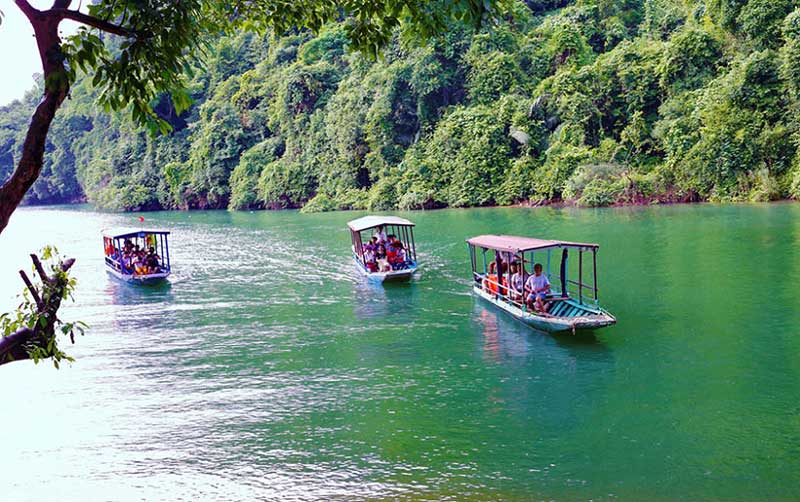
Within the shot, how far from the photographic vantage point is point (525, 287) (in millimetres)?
14336

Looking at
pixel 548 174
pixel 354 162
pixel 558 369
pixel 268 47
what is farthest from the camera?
pixel 268 47

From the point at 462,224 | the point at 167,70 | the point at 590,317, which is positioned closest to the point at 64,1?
the point at 167,70

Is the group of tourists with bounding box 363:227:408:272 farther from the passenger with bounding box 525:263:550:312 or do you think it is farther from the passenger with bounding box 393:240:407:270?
the passenger with bounding box 525:263:550:312

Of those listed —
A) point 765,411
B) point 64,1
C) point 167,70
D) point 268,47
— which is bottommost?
point 765,411

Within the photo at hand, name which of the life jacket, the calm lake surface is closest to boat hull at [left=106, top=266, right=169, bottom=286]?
the calm lake surface

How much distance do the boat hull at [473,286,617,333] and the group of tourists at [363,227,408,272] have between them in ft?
19.7

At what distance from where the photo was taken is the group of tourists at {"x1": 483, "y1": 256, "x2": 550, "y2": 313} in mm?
13703

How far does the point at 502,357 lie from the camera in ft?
39.8

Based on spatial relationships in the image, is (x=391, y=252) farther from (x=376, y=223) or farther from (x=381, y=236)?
(x=376, y=223)

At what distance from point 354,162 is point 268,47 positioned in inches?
870

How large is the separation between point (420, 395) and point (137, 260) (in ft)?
52.0

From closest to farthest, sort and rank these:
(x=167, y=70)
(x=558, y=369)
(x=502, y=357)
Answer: (x=167, y=70) < (x=558, y=369) < (x=502, y=357)

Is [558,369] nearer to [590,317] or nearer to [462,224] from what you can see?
[590,317]

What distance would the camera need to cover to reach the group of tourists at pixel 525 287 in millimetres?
13703
